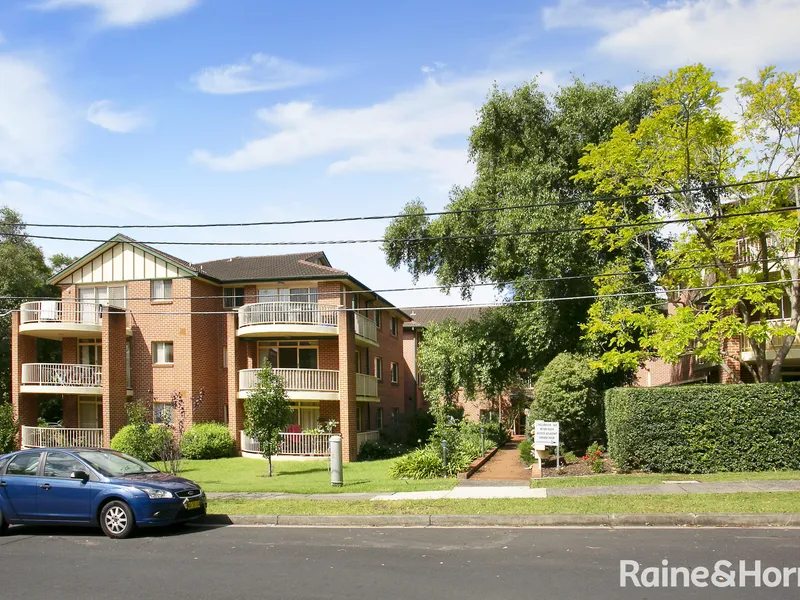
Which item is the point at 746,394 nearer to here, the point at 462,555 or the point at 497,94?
the point at 462,555

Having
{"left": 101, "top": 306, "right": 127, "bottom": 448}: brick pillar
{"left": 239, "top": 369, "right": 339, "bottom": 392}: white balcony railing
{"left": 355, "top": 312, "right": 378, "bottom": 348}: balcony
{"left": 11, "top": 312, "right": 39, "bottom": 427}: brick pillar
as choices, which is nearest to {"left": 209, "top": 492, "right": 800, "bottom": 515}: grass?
{"left": 239, "top": 369, "right": 339, "bottom": 392}: white balcony railing

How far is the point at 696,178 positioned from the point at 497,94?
35.2ft

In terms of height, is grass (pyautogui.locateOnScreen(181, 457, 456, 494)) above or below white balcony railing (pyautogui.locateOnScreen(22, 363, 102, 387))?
below

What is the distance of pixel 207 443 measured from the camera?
29.5 meters

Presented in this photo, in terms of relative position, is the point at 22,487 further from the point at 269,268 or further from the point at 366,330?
the point at 366,330

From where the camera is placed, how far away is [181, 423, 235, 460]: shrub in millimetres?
29438

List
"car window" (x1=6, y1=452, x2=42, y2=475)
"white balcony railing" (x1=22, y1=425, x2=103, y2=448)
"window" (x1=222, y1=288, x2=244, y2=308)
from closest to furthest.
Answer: "car window" (x1=6, y1=452, x2=42, y2=475) < "white balcony railing" (x1=22, y1=425, x2=103, y2=448) < "window" (x1=222, y1=288, x2=244, y2=308)

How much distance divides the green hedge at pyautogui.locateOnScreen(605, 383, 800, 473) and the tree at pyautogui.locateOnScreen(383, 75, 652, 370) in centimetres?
669

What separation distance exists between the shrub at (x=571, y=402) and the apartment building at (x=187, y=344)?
29.8ft

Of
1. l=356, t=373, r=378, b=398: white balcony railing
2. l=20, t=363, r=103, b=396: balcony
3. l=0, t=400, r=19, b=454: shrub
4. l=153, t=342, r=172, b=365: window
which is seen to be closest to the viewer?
l=0, t=400, r=19, b=454: shrub

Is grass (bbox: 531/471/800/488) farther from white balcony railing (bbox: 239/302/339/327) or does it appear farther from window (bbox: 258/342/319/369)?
window (bbox: 258/342/319/369)

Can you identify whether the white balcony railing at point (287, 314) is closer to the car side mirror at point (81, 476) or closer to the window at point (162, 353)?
the window at point (162, 353)

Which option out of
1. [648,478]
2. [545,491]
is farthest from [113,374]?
[648,478]

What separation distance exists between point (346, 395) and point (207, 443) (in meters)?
5.78
